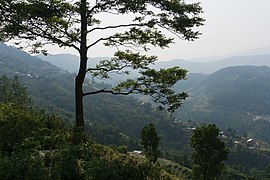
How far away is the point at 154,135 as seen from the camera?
39.0 meters

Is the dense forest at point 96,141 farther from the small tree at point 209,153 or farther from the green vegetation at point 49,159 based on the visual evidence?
the small tree at point 209,153

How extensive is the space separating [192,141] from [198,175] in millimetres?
4385

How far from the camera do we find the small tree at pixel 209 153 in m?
36.9

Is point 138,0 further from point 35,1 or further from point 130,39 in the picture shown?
point 35,1

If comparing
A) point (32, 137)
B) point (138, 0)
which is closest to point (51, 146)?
point (32, 137)

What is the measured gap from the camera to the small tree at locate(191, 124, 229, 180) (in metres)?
36.9

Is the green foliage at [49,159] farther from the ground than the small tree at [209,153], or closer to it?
farther from the ground

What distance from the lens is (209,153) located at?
36938mm

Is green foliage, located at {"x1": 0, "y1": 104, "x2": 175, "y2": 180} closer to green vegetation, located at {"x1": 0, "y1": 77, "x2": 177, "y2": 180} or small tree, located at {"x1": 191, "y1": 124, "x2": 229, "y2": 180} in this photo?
green vegetation, located at {"x1": 0, "y1": 77, "x2": 177, "y2": 180}

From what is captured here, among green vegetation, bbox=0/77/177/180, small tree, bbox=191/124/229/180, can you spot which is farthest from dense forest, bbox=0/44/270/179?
small tree, bbox=191/124/229/180

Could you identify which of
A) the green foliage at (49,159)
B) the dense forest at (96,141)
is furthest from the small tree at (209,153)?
the green foliage at (49,159)

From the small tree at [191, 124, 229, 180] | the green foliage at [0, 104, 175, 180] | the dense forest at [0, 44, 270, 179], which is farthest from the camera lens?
the small tree at [191, 124, 229, 180]

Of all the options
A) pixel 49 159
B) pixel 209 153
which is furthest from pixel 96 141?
pixel 209 153

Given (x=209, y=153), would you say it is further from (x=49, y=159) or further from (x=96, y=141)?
(x=49, y=159)
